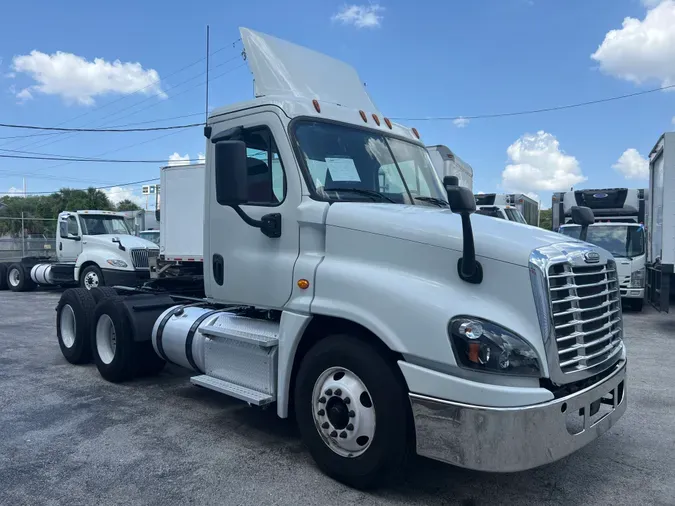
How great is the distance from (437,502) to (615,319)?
1.85 m

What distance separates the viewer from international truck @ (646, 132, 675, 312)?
1027cm

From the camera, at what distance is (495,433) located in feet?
10.7

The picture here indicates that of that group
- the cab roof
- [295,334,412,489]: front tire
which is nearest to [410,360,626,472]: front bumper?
[295,334,412,489]: front tire

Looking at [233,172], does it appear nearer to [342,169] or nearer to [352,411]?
[342,169]

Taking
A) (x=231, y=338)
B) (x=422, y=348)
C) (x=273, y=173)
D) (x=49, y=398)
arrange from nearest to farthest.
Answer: (x=422, y=348), (x=273, y=173), (x=231, y=338), (x=49, y=398)

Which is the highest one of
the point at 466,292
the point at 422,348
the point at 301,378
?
the point at 466,292

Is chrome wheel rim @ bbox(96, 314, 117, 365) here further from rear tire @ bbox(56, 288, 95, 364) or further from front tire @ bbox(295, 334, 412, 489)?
front tire @ bbox(295, 334, 412, 489)

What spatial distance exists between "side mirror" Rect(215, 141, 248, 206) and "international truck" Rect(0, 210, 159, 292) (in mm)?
11425

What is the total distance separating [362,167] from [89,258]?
12819 millimetres

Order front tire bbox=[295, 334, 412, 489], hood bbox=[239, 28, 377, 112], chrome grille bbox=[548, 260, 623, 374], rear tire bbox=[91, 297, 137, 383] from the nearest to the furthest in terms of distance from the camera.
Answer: chrome grille bbox=[548, 260, 623, 374], front tire bbox=[295, 334, 412, 489], hood bbox=[239, 28, 377, 112], rear tire bbox=[91, 297, 137, 383]

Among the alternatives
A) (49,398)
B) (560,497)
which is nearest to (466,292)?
(560,497)

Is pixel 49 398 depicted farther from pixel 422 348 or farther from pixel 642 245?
pixel 642 245

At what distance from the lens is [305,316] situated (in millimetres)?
4168

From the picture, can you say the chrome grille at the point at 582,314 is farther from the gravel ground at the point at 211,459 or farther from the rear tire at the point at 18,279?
the rear tire at the point at 18,279
